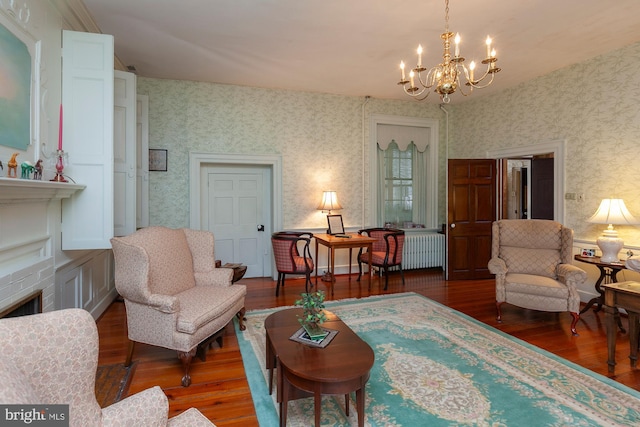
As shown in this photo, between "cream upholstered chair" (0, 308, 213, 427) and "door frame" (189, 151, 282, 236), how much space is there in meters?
3.88

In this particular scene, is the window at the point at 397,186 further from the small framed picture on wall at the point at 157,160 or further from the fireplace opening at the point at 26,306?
the fireplace opening at the point at 26,306

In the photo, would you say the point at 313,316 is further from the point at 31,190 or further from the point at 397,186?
the point at 397,186

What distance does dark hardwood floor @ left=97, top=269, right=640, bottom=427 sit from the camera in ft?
7.12

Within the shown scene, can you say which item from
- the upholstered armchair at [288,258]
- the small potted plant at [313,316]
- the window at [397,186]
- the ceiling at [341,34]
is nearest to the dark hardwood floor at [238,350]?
the upholstered armchair at [288,258]

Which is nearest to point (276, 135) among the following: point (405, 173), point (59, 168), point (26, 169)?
point (405, 173)

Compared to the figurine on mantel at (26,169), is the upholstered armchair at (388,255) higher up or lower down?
lower down

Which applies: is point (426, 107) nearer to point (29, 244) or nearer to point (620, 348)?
point (620, 348)

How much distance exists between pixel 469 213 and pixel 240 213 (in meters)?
3.79

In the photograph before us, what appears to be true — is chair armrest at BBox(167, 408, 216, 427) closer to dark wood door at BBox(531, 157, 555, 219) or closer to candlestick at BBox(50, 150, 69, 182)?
candlestick at BBox(50, 150, 69, 182)

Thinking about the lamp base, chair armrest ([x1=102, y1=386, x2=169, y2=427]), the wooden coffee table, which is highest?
the lamp base

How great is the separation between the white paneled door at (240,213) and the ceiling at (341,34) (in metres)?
1.50

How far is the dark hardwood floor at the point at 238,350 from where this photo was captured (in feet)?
7.12

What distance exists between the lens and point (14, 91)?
6.83 feet

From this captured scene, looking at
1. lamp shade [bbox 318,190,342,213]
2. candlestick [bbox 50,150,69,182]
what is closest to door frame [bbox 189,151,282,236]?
lamp shade [bbox 318,190,342,213]
